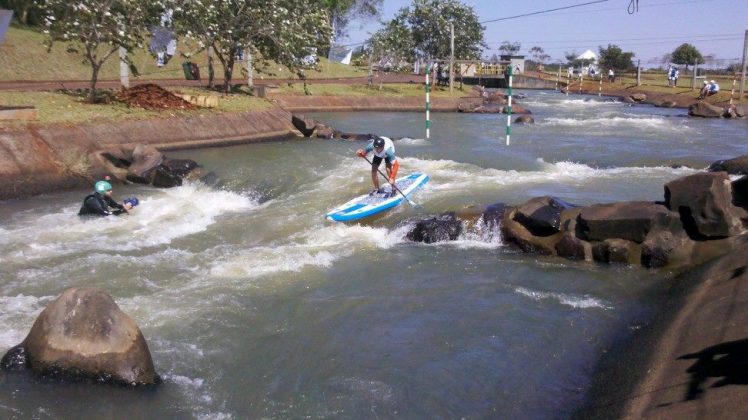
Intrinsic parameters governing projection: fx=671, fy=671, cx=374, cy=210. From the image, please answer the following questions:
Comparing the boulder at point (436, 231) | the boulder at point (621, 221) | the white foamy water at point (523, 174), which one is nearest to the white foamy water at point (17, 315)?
the boulder at point (436, 231)

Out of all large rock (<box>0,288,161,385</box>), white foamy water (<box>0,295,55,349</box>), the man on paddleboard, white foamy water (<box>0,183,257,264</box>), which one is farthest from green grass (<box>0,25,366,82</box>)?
large rock (<box>0,288,161,385</box>)

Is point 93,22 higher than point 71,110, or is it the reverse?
point 93,22

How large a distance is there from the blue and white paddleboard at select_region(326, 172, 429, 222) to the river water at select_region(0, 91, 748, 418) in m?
0.23

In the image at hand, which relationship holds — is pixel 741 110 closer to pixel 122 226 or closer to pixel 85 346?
pixel 122 226

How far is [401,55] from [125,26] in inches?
1123

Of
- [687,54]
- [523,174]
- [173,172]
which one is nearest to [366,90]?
[523,174]

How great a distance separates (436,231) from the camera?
12508mm

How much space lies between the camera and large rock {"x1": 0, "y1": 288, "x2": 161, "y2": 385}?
686 cm

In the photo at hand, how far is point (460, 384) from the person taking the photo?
7223 mm

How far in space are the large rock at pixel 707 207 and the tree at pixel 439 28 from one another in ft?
125

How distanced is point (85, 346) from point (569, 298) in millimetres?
6281

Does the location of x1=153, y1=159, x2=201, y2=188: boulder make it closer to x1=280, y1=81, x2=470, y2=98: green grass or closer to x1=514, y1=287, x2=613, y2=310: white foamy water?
x1=514, y1=287, x2=613, y2=310: white foamy water

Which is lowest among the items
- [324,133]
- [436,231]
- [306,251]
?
[306,251]

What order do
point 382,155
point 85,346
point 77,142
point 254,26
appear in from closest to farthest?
point 85,346, point 382,155, point 77,142, point 254,26
